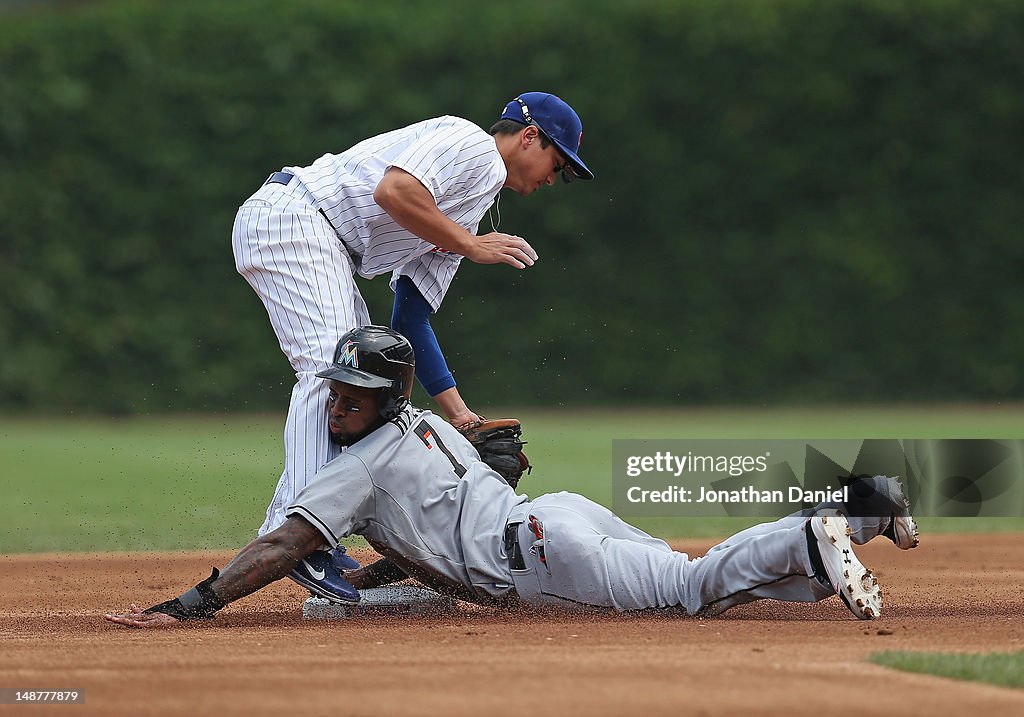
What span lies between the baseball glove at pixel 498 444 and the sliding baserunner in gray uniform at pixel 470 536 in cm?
44

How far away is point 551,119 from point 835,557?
1.97 m

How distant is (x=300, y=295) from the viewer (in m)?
4.65

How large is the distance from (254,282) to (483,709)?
2.44 metres

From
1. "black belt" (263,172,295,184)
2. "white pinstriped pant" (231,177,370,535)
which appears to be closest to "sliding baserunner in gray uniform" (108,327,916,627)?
"white pinstriped pant" (231,177,370,535)

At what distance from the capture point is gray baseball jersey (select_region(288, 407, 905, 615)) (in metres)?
4.17

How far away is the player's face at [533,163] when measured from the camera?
5020 millimetres

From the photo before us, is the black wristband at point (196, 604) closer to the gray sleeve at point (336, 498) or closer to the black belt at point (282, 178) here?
the gray sleeve at point (336, 498)

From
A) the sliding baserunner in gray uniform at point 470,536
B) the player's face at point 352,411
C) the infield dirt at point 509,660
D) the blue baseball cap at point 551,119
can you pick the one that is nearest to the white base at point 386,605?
the infield dirt at point 509,660

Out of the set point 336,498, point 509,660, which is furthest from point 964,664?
point 336,498

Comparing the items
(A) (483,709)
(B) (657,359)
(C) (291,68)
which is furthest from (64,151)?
(A) (483,709)

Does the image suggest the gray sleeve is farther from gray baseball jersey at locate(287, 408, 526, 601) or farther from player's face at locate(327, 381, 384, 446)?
player's face at locate(327, 381, 384, 446)

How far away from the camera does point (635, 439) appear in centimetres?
1132

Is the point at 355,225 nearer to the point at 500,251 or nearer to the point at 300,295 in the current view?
the point at 300,295

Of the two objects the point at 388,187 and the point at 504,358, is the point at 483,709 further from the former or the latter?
the point at 504,358
